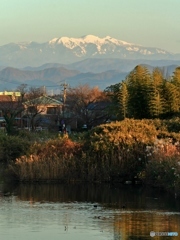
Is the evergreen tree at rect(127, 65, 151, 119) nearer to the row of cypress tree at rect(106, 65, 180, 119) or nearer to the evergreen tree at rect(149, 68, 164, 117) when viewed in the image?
the row of cypress tree at rect(106, 65, 180, 119)

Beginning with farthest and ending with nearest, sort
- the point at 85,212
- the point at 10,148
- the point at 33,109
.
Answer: the point at 33,109, the point at 10,148, the point at 85,212

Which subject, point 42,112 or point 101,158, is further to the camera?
point 42,112

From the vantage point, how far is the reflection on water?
16672 millimetres

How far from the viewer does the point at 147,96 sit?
40562mm

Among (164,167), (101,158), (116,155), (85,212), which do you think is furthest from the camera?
(116,155)

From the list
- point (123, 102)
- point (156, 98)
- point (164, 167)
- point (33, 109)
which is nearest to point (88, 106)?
point (33, 109)

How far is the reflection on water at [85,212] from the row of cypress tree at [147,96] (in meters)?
14.7

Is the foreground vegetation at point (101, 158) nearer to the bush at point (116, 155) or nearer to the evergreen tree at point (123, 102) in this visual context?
the bush at point (116, 155)

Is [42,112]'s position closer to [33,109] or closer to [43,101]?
[43,101]

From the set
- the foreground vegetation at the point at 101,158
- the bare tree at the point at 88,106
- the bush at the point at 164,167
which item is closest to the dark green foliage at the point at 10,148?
the foreground vegetation at the point at 101,158

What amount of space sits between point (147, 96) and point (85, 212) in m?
21.7

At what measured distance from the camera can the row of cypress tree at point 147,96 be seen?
39.9m

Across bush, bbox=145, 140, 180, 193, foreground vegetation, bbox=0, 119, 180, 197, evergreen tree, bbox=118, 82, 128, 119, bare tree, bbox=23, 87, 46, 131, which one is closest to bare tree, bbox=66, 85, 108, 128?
bare tree, bbox=23, 87, 46, 131

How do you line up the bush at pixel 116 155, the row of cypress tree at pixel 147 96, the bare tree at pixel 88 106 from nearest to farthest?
1. the bush at pixel 116 155
2. the row of cypress tree at pixel 147 96
3. the bare tree at pixel 88 106
